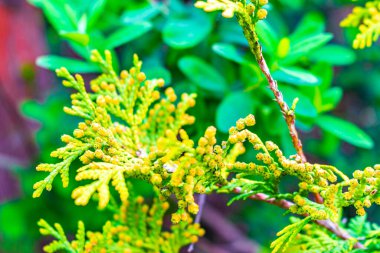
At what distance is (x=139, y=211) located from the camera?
113 cm

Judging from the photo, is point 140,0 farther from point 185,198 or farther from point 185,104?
point 185,198

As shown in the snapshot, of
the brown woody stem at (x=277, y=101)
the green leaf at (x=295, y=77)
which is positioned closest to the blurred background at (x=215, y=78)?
the green leaf at (x=295, y=77)

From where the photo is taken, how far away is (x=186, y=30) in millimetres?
1439

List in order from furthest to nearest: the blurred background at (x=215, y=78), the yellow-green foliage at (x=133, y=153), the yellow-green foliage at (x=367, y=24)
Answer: the blurred background at (x=215, y=78)
the yellow-green foliage at (x=367, y=24)
the yellow-green foliage at (x=133, y=153)

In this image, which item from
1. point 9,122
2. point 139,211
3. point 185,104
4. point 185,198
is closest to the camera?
point 185,198

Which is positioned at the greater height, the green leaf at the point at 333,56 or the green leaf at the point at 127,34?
the green leaf at the point at 127,34

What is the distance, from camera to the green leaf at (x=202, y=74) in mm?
1378

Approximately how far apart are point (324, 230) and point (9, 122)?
9.18 ft

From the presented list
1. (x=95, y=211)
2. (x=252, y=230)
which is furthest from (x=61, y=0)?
(x=252, y=230)

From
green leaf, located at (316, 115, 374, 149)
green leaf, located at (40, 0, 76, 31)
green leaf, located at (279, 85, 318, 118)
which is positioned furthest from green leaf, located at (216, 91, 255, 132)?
green leaf, located at (40, 0, 76, 31)

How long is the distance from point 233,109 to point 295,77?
23 cm

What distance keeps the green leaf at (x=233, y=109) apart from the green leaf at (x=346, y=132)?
0.74ft

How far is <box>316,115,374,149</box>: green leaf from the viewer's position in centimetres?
131

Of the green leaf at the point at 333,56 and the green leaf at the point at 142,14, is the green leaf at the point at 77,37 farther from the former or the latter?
the green leaf at the point at 333,56
